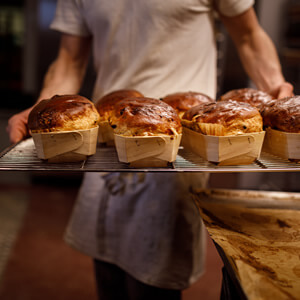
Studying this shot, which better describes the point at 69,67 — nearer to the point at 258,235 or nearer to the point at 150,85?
the point at 150,85

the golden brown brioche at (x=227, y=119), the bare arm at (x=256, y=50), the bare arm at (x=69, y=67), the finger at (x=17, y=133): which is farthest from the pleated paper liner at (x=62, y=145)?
the bare arm at (x=256, y=50)

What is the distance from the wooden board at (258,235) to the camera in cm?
71

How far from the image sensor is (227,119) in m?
0.90

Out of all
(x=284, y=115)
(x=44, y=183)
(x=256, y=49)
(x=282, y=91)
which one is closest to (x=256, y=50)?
(x=256, y=49)

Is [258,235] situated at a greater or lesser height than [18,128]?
lesser

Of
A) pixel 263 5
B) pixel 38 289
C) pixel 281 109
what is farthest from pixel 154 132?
pixel 263 5

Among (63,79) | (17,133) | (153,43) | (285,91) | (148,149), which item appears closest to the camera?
(148,149)

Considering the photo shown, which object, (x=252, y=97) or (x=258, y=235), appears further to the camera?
(x=252, y=97)

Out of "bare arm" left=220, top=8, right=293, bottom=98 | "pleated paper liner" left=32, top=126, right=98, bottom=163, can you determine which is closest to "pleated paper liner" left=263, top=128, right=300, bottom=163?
"bare arm" left=220, top=8, right=293, bottom=98

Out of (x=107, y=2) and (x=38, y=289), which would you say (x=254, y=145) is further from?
(x=38, y=289)

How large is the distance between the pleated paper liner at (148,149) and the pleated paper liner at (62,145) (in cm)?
10

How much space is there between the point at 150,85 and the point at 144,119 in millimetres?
541

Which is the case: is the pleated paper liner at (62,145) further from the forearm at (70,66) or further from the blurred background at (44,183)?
the blurred background at (44,183)

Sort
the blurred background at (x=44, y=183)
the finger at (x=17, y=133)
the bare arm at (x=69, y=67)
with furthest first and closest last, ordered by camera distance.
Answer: the blurred background at (x=44, y=183) < the bare arm at (x=69, y=67) < the finger at (x=17, y=133)
